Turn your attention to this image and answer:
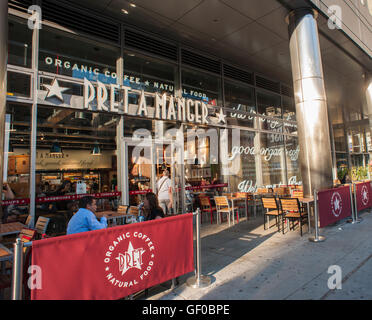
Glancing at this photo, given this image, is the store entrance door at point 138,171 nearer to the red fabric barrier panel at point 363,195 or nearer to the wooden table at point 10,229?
the wooden table at point 10,229

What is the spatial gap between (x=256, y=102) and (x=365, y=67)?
6.24 metres

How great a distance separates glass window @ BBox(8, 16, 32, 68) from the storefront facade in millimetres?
23

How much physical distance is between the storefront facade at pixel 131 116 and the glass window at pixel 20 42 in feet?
0.07

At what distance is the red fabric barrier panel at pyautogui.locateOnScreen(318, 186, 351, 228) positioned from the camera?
6.35 meters

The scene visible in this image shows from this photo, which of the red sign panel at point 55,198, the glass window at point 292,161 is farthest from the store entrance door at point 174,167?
the glass window at point 292,161

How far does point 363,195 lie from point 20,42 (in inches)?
439

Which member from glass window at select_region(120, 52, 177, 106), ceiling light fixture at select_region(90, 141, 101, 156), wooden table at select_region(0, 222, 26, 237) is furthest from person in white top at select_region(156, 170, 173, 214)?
ceiling light fixture at select_region(90, 141, 101, 156)

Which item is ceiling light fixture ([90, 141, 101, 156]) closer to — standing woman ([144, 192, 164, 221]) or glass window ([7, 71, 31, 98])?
glass window ([7, 71, 31, 98])

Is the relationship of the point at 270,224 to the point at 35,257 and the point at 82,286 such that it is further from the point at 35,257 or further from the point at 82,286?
the point at 35,257

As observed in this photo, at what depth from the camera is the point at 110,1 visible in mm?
7320

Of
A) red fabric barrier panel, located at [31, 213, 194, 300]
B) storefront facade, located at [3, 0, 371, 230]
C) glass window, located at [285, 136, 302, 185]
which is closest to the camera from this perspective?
red fabric barrier panel, located at [31, 213, 194, 300]

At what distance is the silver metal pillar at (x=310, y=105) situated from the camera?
774cm

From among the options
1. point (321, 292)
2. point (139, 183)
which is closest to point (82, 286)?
point (321, 292)

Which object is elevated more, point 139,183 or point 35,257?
point 139,183
